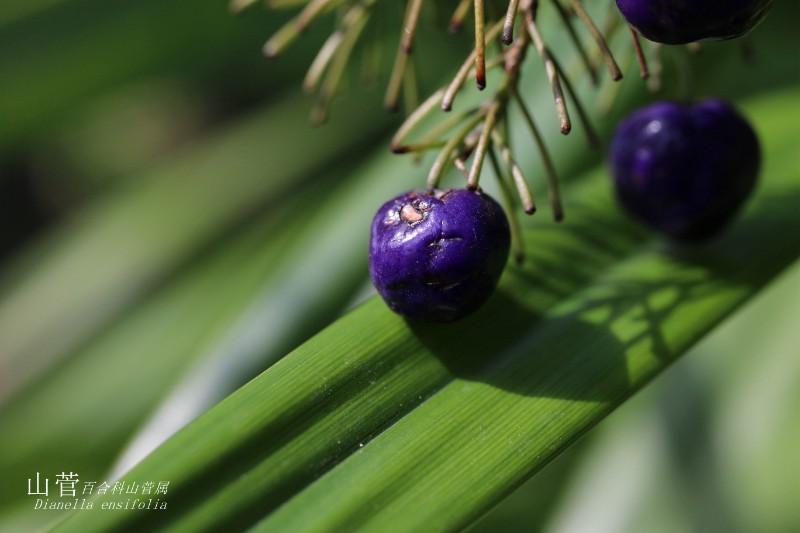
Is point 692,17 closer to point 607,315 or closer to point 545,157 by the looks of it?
point 545,157

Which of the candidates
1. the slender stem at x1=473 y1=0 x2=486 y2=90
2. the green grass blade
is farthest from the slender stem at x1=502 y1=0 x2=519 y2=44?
the green grass blade

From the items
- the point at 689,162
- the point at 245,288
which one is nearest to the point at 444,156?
the point at 689,162

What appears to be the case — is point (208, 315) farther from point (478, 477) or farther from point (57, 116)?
A: point (478, 477)

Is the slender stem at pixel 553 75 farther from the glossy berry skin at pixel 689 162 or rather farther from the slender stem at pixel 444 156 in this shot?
the glossy berry skin at pixel 689 162

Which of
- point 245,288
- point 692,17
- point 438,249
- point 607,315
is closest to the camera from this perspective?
point 692,17

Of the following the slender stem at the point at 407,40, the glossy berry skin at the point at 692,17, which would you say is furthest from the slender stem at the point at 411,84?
the glossy berry skin at the point at 692,17

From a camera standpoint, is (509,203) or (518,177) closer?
(518,177)
